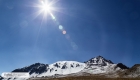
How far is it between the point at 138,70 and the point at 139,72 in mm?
4661

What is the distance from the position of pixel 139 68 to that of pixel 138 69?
1.28m

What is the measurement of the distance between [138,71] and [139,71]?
1.29m

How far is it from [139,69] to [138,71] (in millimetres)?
2747

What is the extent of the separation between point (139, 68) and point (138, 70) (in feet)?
9.45

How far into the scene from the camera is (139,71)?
10669cm

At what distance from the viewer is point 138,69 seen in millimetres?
111062

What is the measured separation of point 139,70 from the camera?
355ft

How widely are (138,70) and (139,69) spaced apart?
1.19m

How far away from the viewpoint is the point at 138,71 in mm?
107938

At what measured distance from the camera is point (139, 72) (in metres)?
105

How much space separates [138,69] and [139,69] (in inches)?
48.3
